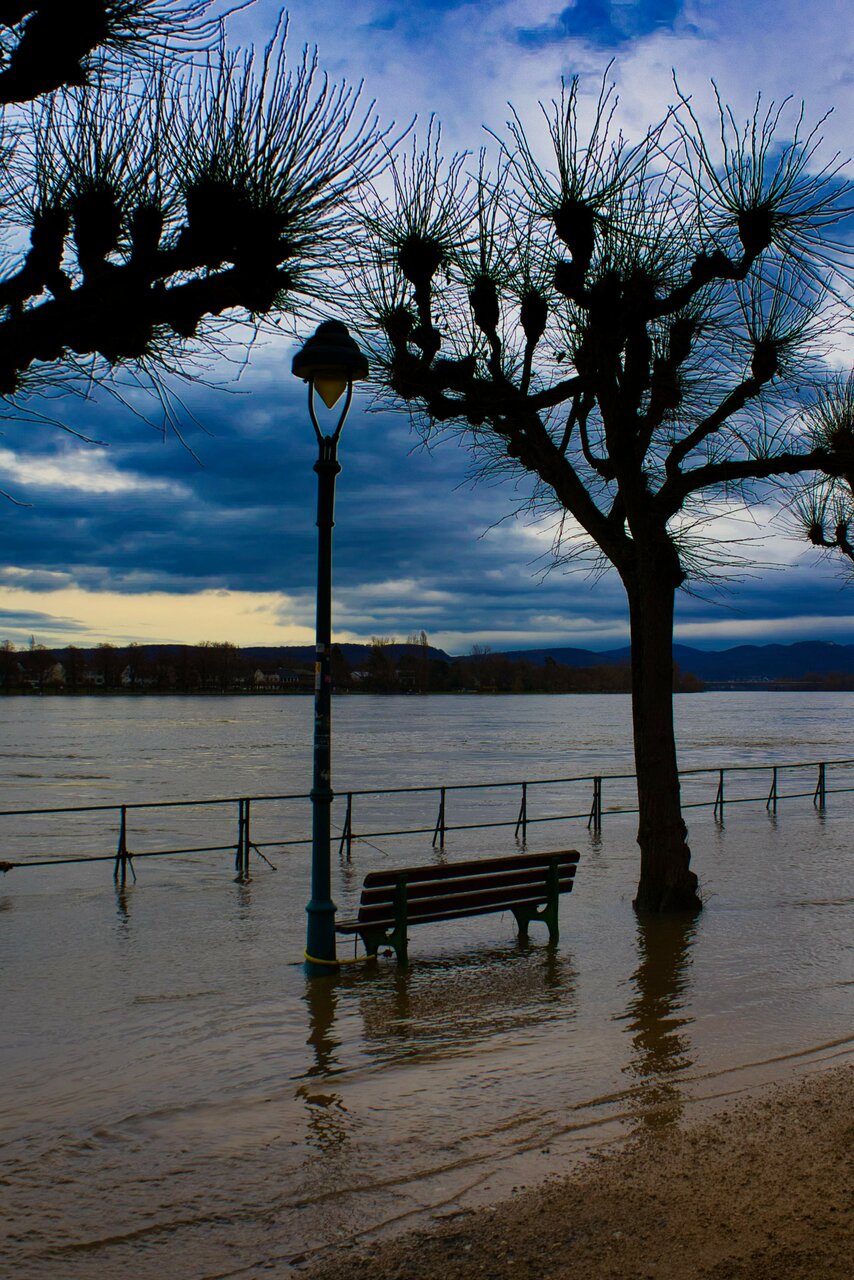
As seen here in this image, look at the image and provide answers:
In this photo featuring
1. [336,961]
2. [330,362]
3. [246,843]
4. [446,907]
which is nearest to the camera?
[330,362]

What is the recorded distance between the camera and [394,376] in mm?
12344

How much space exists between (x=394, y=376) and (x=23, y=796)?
1127 inches

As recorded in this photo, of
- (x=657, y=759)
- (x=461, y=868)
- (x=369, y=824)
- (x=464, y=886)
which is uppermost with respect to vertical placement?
(x=657, y=759)

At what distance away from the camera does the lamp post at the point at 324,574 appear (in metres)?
8.66

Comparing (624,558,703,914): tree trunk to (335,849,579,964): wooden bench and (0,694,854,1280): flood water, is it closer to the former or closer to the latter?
(0,694,854,1280): flood water

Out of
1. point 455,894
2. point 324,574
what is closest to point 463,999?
point 455,894

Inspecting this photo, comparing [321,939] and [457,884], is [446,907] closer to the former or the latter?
[457,884]

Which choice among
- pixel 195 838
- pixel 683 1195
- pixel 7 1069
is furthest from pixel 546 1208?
pixel 195 838

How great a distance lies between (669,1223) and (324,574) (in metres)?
5.83

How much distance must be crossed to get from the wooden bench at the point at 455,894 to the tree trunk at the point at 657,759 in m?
1.61

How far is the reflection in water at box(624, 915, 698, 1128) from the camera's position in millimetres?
5902

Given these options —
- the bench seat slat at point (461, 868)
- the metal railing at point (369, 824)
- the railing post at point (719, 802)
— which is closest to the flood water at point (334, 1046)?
the metal railing at point (369, 824)

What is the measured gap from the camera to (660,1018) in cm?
767

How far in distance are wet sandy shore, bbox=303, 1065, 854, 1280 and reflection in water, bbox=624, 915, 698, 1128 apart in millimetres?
698
